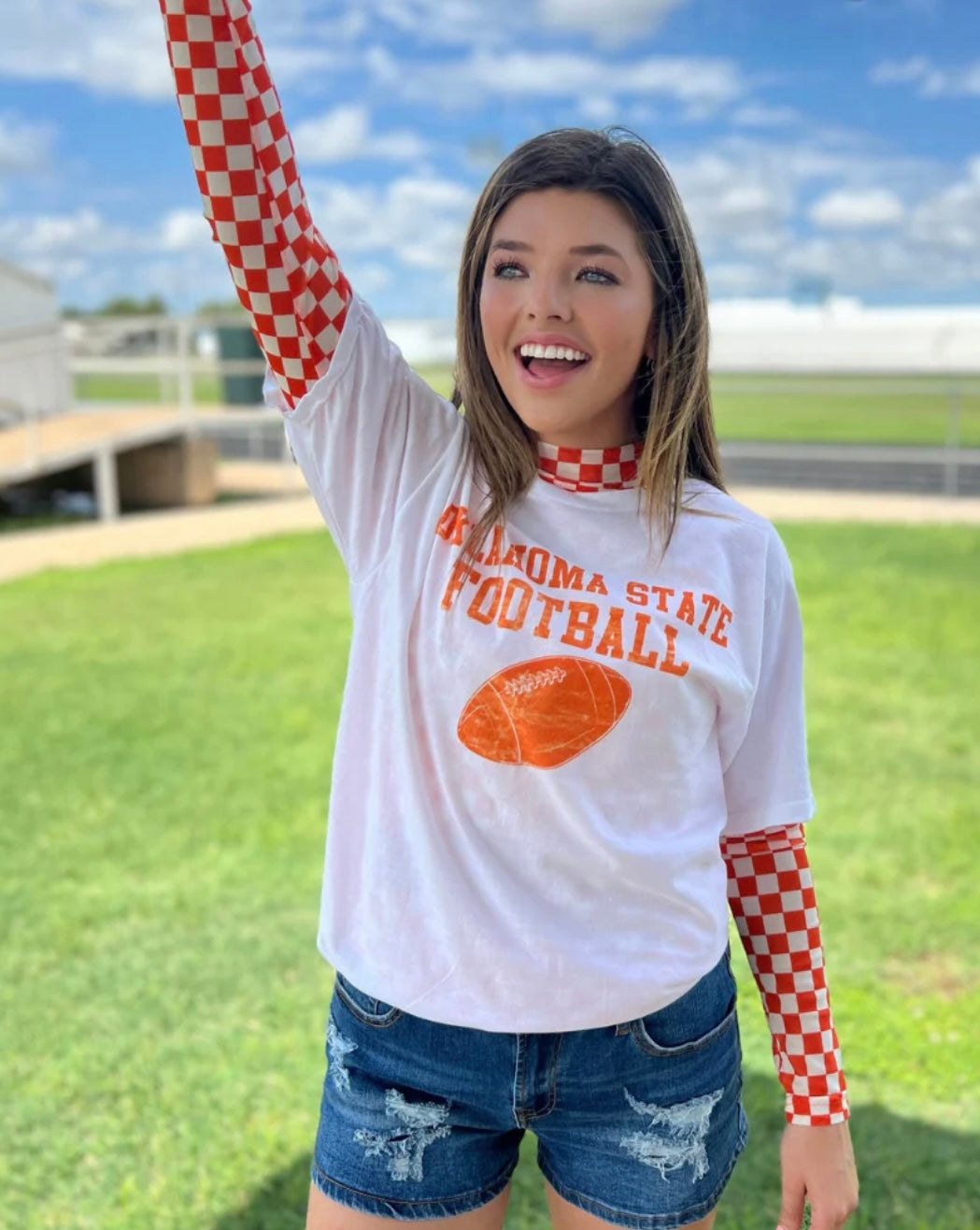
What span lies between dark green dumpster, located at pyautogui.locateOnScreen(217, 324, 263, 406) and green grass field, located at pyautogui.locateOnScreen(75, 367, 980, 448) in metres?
2.90

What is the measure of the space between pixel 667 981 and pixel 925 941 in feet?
8.22

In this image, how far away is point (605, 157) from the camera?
4.35 ft

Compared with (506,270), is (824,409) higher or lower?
lower

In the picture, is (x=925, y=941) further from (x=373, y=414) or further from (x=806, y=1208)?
(x=373, y=414)

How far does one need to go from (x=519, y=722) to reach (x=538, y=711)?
0.02 m

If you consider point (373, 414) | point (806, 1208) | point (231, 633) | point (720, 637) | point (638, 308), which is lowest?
point (231, 633)

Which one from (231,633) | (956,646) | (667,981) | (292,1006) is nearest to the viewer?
(667,981)

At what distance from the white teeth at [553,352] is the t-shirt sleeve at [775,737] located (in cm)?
28

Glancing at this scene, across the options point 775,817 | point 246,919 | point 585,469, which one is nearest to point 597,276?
point 585,469

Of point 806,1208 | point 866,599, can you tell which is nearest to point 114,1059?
point 806,1208

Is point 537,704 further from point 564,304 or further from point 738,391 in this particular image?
point 738,391

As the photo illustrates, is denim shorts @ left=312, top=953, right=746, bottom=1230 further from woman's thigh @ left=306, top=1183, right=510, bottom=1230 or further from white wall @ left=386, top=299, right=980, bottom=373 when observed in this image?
white wall @ left=386, top=299, right=980, bottom=373

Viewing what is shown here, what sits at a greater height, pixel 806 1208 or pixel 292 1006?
pixel 806 1208

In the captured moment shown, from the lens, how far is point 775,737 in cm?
141
